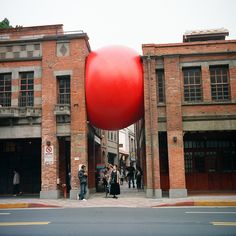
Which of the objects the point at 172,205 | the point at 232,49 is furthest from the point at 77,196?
the point at 232,49

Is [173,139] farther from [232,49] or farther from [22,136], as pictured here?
[22,136]

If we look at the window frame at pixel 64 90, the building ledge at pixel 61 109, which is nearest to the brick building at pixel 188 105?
the building ledge at pixel 61 109

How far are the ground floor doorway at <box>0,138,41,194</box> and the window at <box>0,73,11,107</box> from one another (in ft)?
11.3

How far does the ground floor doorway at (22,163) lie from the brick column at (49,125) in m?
3.56

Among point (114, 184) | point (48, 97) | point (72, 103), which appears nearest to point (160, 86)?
point (72, 103)

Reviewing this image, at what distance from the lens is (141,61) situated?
733 inches

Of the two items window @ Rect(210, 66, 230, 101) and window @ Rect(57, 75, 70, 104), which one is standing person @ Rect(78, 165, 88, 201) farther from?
window @ Rect(210, 66, 230, 101)

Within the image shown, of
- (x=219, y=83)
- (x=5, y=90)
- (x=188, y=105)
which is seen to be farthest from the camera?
(x=5, y=90)

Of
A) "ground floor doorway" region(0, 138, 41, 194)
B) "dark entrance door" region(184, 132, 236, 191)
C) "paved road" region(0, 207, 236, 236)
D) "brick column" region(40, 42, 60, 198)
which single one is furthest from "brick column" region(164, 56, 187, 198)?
"ground floor doorway" region(0, 138, 41, 194)

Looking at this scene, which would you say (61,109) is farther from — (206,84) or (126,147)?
(126,147)

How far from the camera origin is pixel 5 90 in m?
19.3

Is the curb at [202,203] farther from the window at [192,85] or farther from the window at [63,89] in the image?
the window at [63,89]

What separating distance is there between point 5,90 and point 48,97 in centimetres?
289

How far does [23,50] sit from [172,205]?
41.0 ft
